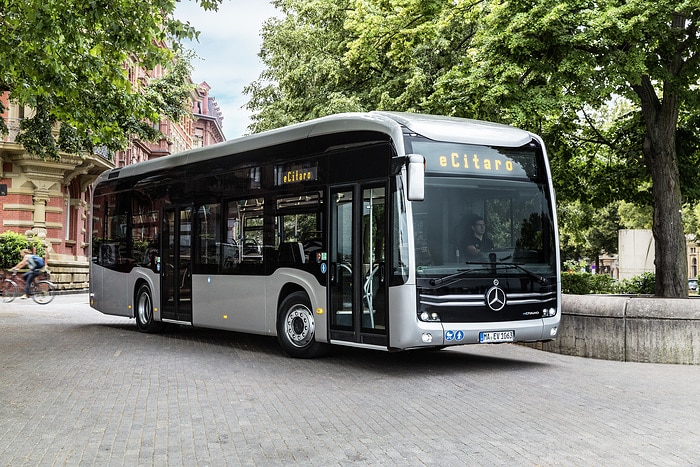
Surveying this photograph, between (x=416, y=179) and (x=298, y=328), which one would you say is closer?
(x=416, y=179)

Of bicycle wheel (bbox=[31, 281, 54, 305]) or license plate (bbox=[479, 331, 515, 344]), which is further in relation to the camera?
bicycle wheel (bbox=[31, 281, 54, 305])

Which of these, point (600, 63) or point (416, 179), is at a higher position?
point (600, 63)

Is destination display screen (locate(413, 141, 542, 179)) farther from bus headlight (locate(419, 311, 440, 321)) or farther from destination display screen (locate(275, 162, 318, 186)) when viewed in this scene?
destination display screen (locate(275, 162, 318, 186))

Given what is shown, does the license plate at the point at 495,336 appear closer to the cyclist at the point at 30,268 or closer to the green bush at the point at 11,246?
the cyclist at the point at 30,268

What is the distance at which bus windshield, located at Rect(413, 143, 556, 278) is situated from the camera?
35.3ft

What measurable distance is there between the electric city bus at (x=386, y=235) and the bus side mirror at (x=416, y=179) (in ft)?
0.04

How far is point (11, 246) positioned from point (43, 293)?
6.02 meters

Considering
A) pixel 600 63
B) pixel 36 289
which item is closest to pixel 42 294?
pixel 36 289

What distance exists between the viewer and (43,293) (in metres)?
28.2

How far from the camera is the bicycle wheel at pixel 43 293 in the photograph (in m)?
28.1

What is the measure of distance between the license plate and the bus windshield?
727mm

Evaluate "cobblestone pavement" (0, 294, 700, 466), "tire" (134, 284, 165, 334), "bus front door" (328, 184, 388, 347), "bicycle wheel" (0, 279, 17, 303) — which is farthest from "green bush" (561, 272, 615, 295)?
"bicycle wheel" (0, 279, 17, 303)

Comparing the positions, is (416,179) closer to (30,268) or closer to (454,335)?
(454,335)

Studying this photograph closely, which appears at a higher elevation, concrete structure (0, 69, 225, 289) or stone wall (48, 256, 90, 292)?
concrete structure (0, 69, 225, 289)
